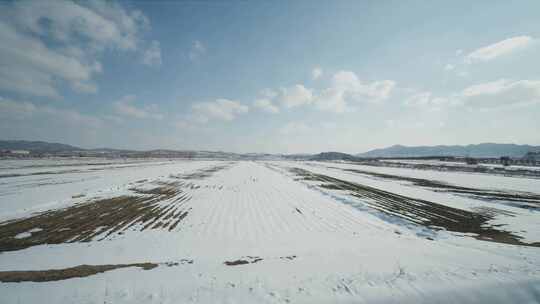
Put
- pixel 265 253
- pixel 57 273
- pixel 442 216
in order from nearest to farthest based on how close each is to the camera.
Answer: pixel 57 273, pixel 265 253, pixel 442 216

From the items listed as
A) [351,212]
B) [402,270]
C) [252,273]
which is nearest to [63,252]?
[252,273]

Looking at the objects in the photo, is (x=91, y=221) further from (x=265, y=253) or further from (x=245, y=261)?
(x=265, y=253)

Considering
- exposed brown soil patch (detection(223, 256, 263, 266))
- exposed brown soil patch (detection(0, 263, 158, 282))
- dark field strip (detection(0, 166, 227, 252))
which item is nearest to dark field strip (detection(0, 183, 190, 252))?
dark field strip (detection(0, 166, 227, 252))

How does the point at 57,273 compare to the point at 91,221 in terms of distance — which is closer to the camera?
the point at 57,273

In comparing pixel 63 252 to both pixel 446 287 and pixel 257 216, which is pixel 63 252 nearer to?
pixel 257 216

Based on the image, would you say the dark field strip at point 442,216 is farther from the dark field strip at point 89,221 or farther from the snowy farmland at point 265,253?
the dark field strip at point 89,221

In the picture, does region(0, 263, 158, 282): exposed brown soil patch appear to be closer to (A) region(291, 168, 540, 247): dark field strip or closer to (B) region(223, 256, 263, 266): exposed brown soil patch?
(B) region(223, 256, 263, 266): exposed brown soil patch

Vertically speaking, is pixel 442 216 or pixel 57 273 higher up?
pixel 57 273

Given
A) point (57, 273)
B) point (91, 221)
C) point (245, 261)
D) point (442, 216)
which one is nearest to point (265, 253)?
point (245, 261)
